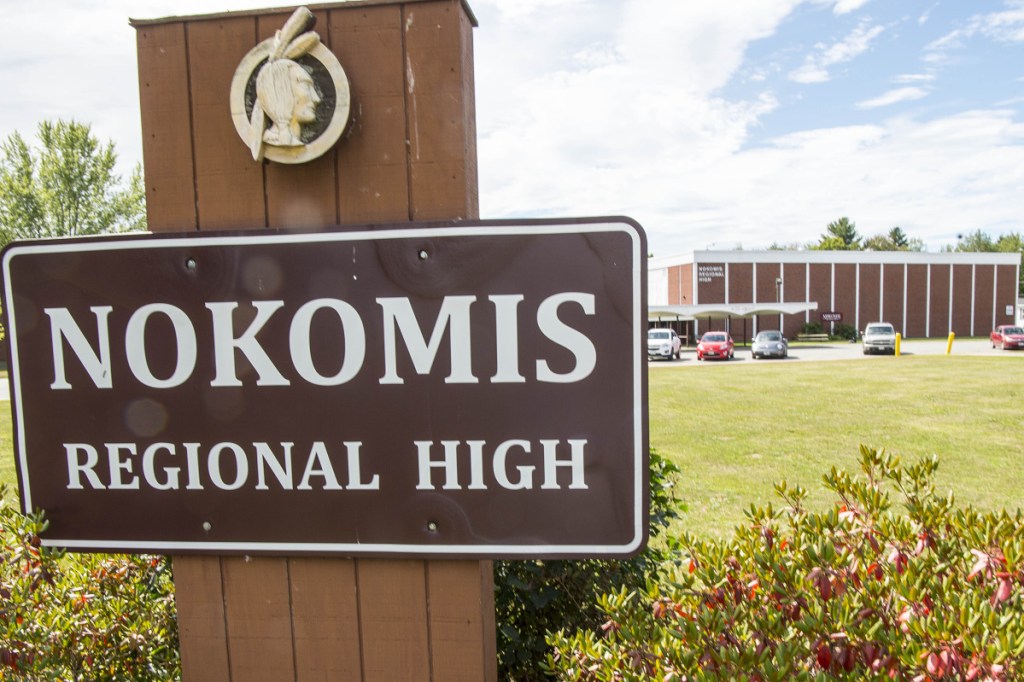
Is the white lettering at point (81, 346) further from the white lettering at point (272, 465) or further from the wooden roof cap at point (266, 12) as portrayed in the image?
the wooden roof cap at point (266, 12)

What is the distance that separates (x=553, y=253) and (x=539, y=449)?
45 cm

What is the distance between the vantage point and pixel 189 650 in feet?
5.43

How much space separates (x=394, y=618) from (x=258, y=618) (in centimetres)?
35

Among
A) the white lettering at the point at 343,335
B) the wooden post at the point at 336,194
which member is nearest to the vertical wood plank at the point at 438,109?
the wooden post at the point at 336,194

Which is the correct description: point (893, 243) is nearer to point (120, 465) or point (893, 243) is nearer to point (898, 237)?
point (898, 237)

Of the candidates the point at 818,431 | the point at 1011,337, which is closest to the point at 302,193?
the point at 818,431

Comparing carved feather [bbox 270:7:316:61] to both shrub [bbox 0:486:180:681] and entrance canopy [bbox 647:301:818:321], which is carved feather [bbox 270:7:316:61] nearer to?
shrub [bbox 0:486:180:681]

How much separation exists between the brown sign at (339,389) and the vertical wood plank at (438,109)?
88 millimetres

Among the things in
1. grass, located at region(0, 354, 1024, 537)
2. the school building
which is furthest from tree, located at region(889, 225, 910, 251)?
grass, located at region(0, 354, 1024, 537)

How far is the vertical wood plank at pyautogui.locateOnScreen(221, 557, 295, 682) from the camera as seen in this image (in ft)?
5.33

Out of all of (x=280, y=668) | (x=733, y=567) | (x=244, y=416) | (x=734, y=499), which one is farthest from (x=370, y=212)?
(x=734, y=499)

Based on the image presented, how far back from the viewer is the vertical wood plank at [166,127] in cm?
158

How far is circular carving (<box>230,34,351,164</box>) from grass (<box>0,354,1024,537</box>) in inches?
142

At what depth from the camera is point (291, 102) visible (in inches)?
58.4
